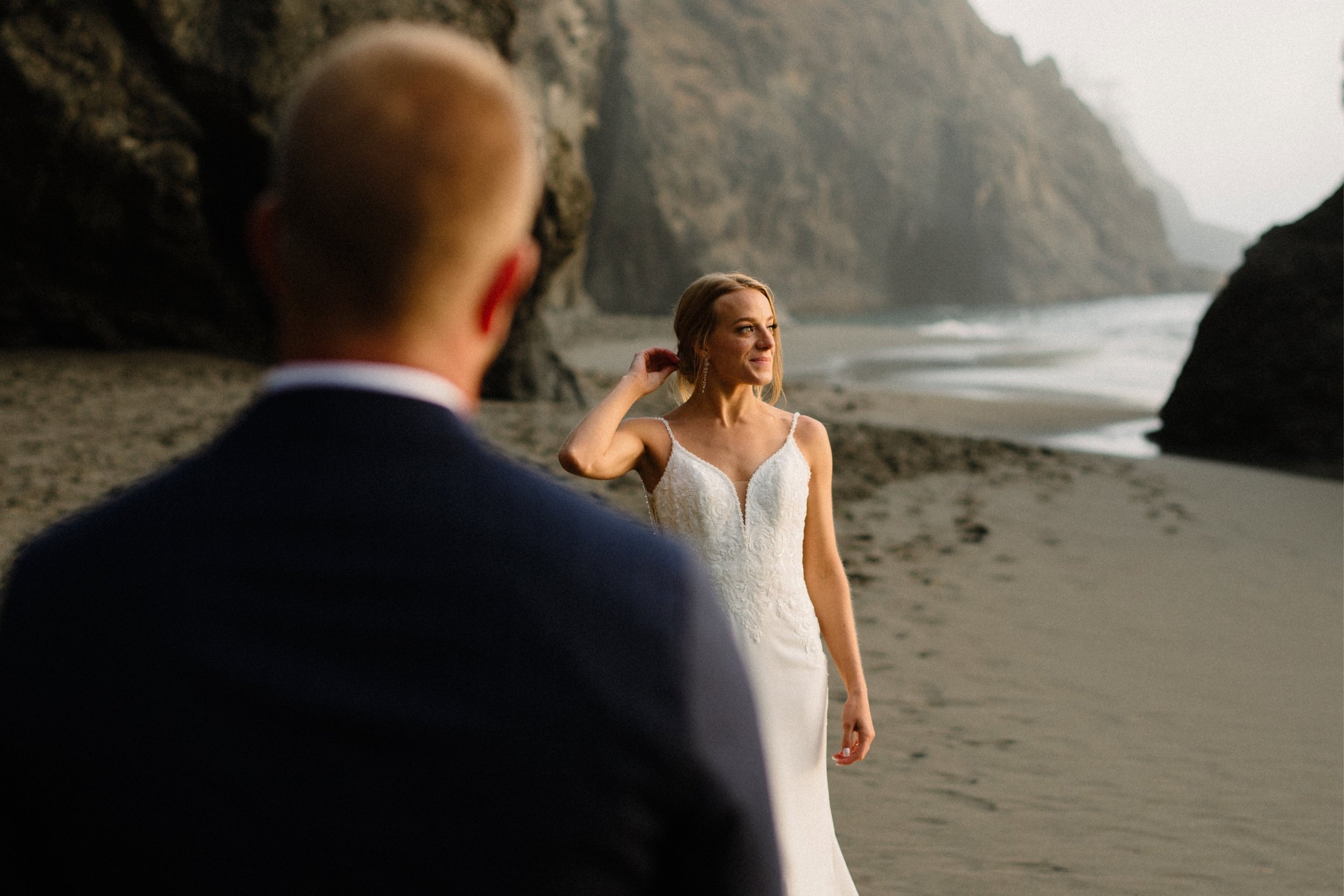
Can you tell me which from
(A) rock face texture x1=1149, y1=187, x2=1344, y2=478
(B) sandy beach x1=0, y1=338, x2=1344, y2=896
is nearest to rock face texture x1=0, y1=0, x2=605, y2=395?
(B) sandy beach x1=0, y1=338, x2=1344, y2=896

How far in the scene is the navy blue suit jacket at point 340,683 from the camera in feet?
2.65

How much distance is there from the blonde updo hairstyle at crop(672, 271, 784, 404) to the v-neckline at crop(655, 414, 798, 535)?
0.13 metres

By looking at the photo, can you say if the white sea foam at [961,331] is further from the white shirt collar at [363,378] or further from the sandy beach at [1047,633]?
the white shirt collar at [363,378]

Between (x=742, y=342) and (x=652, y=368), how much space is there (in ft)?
0.94

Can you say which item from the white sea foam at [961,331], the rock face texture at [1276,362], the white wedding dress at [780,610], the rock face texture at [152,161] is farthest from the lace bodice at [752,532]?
the white sea foam at [961,331]

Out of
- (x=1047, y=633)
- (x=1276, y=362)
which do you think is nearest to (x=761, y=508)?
(x=1047, y=633)

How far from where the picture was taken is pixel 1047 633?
6.69 meters

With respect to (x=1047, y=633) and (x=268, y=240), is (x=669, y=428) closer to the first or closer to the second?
(x=268, y=240)

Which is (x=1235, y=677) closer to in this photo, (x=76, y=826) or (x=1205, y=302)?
(x=76, y=826)

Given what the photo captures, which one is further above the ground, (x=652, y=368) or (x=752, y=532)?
(x=652, y=368)

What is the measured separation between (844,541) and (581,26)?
4130cm

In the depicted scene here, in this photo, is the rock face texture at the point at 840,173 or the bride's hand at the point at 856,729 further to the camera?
the rock face texture at the point at 840,173

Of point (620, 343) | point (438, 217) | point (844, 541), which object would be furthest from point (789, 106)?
point (438, 217)

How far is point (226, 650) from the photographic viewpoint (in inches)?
31.8
